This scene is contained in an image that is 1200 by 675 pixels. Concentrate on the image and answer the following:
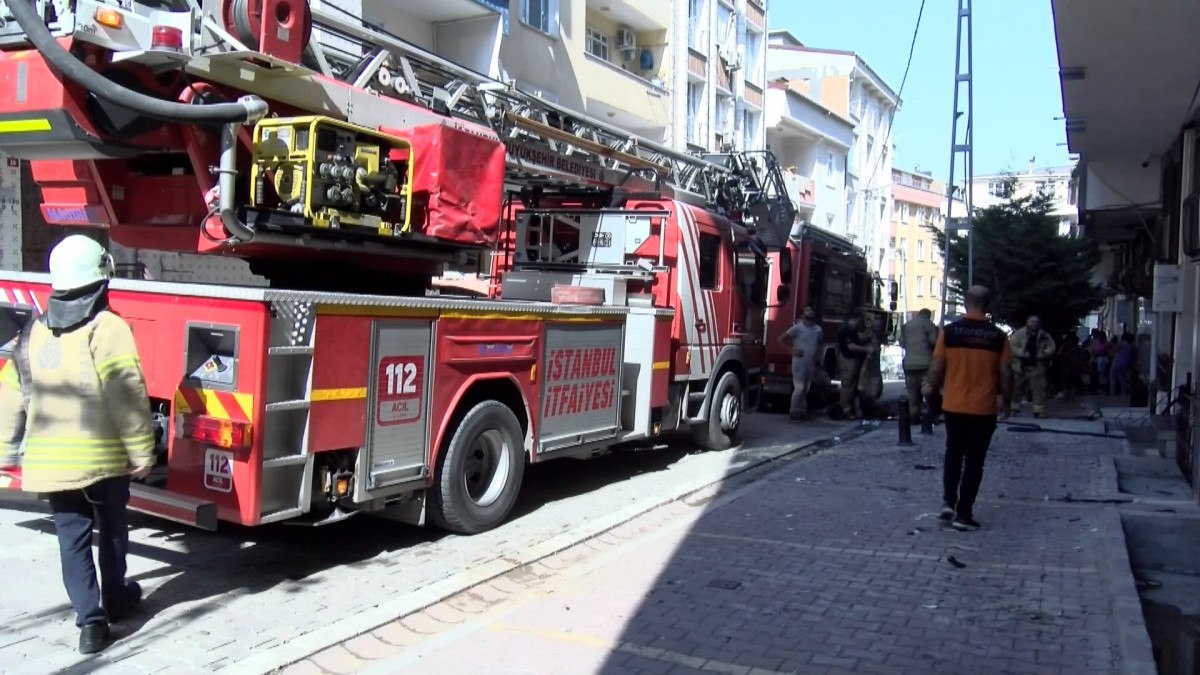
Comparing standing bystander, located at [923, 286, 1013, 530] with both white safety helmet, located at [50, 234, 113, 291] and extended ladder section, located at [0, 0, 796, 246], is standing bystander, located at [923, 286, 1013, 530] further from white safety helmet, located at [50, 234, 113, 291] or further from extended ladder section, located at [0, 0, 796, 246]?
white safety helmet, located at [50, 234, 113, 291]

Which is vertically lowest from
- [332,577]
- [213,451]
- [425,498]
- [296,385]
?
[332,577]

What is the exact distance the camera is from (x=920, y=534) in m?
7.22

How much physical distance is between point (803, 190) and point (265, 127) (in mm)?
34039

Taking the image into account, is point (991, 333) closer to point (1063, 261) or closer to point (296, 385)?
point (296, 385)

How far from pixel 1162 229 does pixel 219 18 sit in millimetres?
14094

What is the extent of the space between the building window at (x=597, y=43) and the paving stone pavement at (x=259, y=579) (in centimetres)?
1870

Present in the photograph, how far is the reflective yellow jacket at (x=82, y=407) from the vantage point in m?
4.31

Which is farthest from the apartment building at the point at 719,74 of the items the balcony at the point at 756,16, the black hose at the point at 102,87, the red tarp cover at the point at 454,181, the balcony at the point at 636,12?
the black hose at the point at 102,87

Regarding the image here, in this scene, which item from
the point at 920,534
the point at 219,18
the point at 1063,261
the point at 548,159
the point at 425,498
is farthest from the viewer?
the point at 1063,261

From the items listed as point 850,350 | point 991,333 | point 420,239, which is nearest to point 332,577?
point 420,239

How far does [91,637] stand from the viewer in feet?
14.4

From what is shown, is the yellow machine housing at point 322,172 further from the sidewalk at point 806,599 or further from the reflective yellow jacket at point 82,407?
the sidewalk at point 806,599

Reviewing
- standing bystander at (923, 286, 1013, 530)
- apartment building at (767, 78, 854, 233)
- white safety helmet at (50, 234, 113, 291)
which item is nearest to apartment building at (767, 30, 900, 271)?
apartment building at (767, 78, 854, 233)

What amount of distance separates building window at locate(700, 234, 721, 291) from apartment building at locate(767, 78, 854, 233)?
25.2 metres
